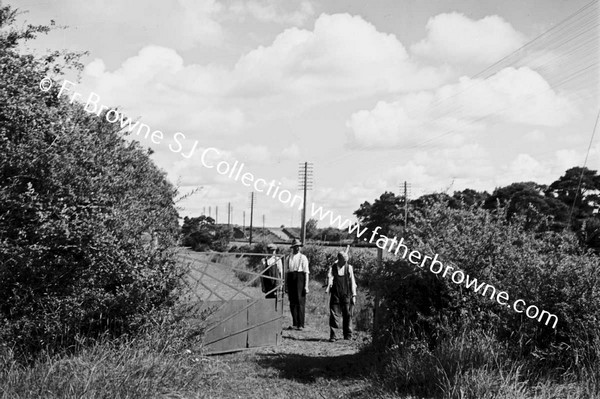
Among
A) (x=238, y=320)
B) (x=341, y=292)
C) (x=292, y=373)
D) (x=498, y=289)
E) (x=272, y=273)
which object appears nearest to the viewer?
(x=498, y=289)

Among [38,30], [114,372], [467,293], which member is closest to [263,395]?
[114,372]

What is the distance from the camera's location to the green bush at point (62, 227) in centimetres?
584

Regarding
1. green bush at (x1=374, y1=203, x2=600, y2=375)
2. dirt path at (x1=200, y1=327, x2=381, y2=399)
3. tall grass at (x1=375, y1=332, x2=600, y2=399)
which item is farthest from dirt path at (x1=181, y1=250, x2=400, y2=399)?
green bush at (x1=374, y1=203, x2=600, y2=375)

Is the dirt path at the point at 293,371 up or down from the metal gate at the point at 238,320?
down

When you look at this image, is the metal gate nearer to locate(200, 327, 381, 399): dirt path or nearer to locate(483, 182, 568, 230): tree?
locate(200, 327, 381, 399): dirt path

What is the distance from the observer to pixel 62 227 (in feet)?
19.0

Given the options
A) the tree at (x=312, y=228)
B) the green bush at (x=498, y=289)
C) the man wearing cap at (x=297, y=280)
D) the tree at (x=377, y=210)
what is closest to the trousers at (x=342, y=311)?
the man wearing cap at (x=297, y=280)

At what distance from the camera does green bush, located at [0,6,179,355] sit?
5840 mm

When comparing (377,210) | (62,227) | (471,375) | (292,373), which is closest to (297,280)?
(292,373)

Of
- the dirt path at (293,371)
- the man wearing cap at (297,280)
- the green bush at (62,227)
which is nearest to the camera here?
the green bush at (62,227)

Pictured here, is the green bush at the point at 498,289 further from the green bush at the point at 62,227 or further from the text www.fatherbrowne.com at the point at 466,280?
the green bush at the point at 62,227

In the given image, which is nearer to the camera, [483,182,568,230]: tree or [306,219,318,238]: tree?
[483,182,568,230]: tree

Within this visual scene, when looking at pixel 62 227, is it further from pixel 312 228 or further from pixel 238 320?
pixel 312 228

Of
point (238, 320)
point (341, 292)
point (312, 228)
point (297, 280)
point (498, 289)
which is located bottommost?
point (238, 320)
